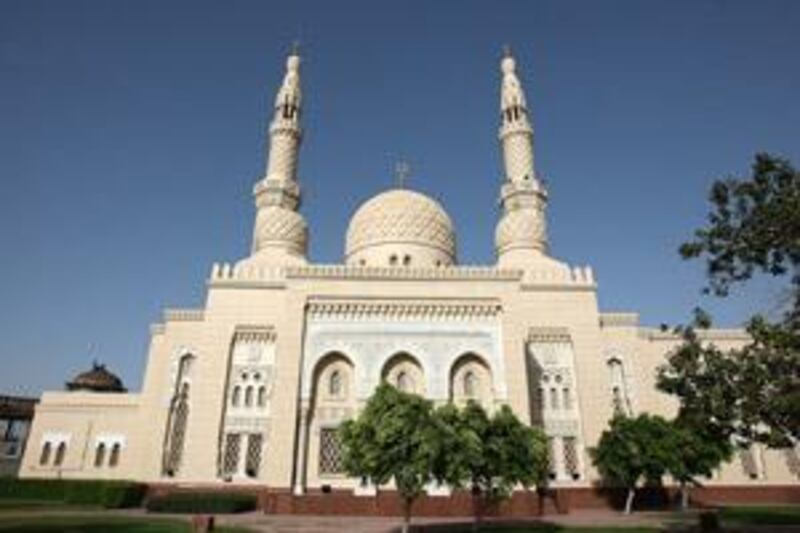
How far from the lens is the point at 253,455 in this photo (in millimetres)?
26734

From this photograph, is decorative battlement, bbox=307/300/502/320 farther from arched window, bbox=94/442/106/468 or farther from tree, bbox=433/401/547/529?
arched window, bbox=94/442/106/468

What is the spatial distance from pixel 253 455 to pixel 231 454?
3.16 ft

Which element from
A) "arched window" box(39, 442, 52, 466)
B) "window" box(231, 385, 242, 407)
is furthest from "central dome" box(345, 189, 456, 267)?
"arched window" box(39, 442, 52, 466)

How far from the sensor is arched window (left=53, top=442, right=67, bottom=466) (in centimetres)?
3153

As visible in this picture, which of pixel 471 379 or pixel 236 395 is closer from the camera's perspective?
pixel 471 379

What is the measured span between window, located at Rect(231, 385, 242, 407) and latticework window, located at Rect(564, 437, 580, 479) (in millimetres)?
15182

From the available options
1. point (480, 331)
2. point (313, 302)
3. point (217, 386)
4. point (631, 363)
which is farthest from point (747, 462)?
point (217, 386)

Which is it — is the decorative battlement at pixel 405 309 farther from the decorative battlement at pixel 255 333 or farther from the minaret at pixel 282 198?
the minaret at pixel 282 198

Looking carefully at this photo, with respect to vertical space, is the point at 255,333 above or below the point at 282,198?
below

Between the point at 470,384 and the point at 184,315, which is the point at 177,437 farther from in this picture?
the point at 470,384

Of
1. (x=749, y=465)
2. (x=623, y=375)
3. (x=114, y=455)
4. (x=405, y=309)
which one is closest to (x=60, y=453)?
(x=114, y=455)

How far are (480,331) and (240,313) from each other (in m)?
11.7

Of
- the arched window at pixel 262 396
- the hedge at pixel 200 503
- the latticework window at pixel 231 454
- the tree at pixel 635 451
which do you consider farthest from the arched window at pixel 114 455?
the tree at pixel 635 451

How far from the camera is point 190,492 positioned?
77.8 ft
